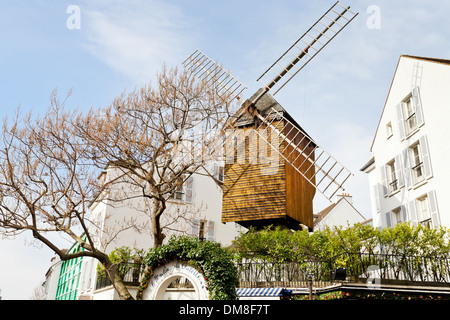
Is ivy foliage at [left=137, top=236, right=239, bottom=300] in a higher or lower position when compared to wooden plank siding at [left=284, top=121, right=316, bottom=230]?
lower

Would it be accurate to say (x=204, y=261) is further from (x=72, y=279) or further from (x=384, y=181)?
(x=72, y=279)

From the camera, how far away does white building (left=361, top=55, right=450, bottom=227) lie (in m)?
16.1

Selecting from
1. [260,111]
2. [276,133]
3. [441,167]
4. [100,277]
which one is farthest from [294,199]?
[100,277]

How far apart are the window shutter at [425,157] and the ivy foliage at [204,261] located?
10226 mm

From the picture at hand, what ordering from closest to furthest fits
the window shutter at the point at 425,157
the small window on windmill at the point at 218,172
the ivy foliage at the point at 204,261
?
1. the ivy foliage at the point at 204,261
2. the window shutter at the point at 425,157
3. the small window on windmill at the point at 218,172

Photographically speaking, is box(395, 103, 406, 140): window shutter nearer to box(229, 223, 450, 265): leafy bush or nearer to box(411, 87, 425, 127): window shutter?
box(411, 87, 425, 127): window shutter

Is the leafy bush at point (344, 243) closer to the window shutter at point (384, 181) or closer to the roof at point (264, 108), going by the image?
the window shutter at point (384, 181)

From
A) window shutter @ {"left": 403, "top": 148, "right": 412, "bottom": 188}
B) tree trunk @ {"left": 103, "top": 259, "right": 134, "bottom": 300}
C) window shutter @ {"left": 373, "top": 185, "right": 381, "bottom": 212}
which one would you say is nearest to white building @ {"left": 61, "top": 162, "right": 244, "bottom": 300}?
tree trunk @ {"left": 103, "top": 259, "right": 134, "bottom": 300}

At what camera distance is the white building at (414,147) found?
16.1 m

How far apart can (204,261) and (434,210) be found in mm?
10547

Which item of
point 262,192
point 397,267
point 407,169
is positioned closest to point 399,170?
point 407,169

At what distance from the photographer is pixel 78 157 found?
47.5ft

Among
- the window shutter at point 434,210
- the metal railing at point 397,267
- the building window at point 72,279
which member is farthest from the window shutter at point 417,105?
the building window at point 72,279

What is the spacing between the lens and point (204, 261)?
11.6 m
